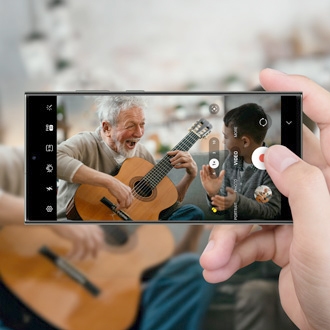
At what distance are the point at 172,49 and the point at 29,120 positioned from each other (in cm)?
40

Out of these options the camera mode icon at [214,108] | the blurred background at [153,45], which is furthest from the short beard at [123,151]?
the blurred background at [153,45]

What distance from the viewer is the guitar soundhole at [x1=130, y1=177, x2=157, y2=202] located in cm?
52

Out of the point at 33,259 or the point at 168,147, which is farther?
the point at 33,259

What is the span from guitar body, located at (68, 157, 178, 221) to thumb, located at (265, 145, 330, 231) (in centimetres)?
14

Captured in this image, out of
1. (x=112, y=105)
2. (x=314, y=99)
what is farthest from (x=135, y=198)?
(x=314, y=99)

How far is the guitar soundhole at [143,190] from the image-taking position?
516 millimetres

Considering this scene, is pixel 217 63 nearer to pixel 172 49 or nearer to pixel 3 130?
pixel 172 49

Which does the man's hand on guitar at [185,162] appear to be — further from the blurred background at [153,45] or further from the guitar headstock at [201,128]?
the blurred background at [153,45]

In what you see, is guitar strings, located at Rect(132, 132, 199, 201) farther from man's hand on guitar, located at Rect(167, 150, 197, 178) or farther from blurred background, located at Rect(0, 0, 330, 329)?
blurred background, located at Rect(0, 0, 330, 329)

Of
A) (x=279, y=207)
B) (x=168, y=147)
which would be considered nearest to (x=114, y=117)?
(x=168, y=147)

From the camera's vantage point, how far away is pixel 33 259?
2.81 feet

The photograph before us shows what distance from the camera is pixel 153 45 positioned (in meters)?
0.84

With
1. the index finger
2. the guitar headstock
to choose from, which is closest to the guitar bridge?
the guitar headstock

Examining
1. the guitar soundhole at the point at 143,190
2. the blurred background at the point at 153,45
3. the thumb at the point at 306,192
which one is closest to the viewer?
the thumb at the point at 306,192
